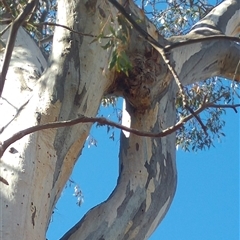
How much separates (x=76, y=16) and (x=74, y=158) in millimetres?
577

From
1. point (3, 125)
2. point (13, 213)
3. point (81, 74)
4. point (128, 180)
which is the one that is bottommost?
point (13, 213)

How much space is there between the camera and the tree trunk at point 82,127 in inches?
69.4

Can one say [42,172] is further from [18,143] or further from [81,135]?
[81,135]

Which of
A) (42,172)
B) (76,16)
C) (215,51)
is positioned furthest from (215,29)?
(42,172)

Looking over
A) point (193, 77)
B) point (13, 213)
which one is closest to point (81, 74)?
point (13, 213)

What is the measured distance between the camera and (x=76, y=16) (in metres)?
2.30

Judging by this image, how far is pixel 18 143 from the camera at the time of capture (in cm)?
182

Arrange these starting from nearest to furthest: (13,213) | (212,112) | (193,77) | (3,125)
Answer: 1. (13,213)
2. (3,125)
3. (193,77)
4. (212,112)

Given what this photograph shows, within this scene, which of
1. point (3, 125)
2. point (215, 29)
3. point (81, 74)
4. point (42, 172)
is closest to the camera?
point (42, 172)

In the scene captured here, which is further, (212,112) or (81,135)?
(212,112)

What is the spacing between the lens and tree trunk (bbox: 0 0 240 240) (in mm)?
1762

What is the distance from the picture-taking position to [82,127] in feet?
6.59

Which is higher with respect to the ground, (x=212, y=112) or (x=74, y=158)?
(x=212, y=112)

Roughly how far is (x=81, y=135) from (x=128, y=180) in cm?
28
